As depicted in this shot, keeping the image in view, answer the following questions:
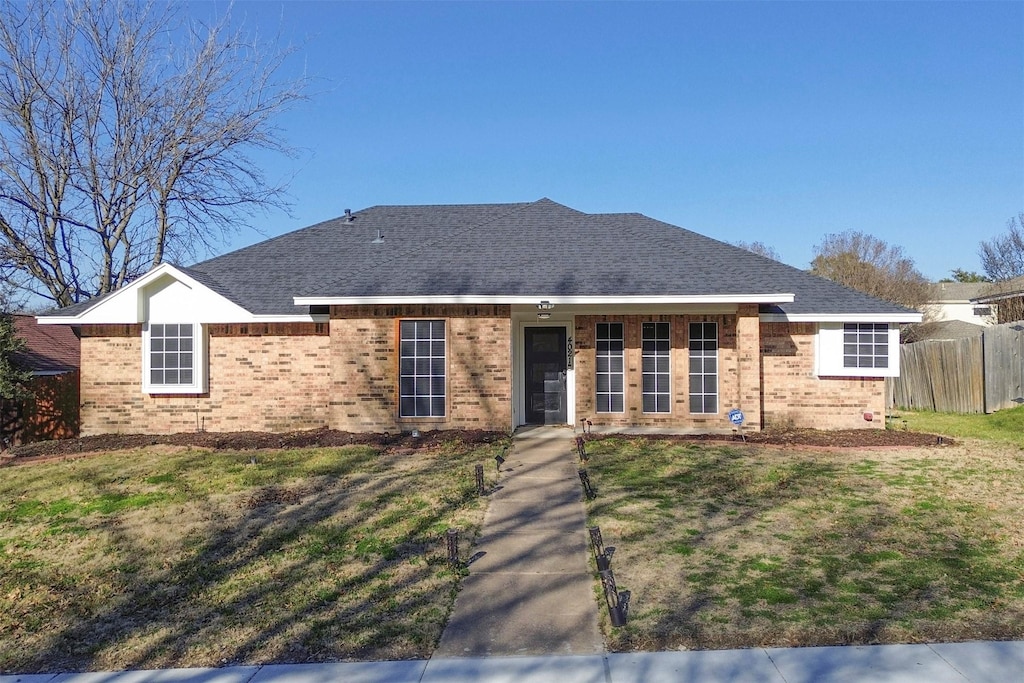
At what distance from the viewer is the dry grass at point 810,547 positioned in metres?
5.23

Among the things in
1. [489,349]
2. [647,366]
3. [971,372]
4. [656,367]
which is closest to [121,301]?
[489,349]

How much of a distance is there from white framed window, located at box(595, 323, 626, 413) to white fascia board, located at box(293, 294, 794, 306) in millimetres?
1732

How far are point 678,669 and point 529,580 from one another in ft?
6.17

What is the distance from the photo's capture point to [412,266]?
44.4 ft

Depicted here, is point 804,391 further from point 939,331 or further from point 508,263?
point 939,331

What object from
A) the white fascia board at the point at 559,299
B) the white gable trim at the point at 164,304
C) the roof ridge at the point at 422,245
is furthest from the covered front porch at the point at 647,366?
the white gable trim at the point at 164,304

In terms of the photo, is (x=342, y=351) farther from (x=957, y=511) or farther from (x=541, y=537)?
(x=957, y=511)

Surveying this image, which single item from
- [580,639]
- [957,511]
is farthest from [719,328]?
[580,639]

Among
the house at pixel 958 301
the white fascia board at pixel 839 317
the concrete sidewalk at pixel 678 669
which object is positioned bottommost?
the concrete sidewalk at pixel 678 669

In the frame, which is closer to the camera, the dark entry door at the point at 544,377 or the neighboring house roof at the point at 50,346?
the dark entry door at the point at 544,377

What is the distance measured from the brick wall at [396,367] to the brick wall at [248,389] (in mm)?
1041

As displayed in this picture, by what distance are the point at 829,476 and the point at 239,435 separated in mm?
10152

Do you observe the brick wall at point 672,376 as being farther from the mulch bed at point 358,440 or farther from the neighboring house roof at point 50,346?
the neighboring house roof at point 50,346

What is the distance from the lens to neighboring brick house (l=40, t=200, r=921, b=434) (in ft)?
41.2
